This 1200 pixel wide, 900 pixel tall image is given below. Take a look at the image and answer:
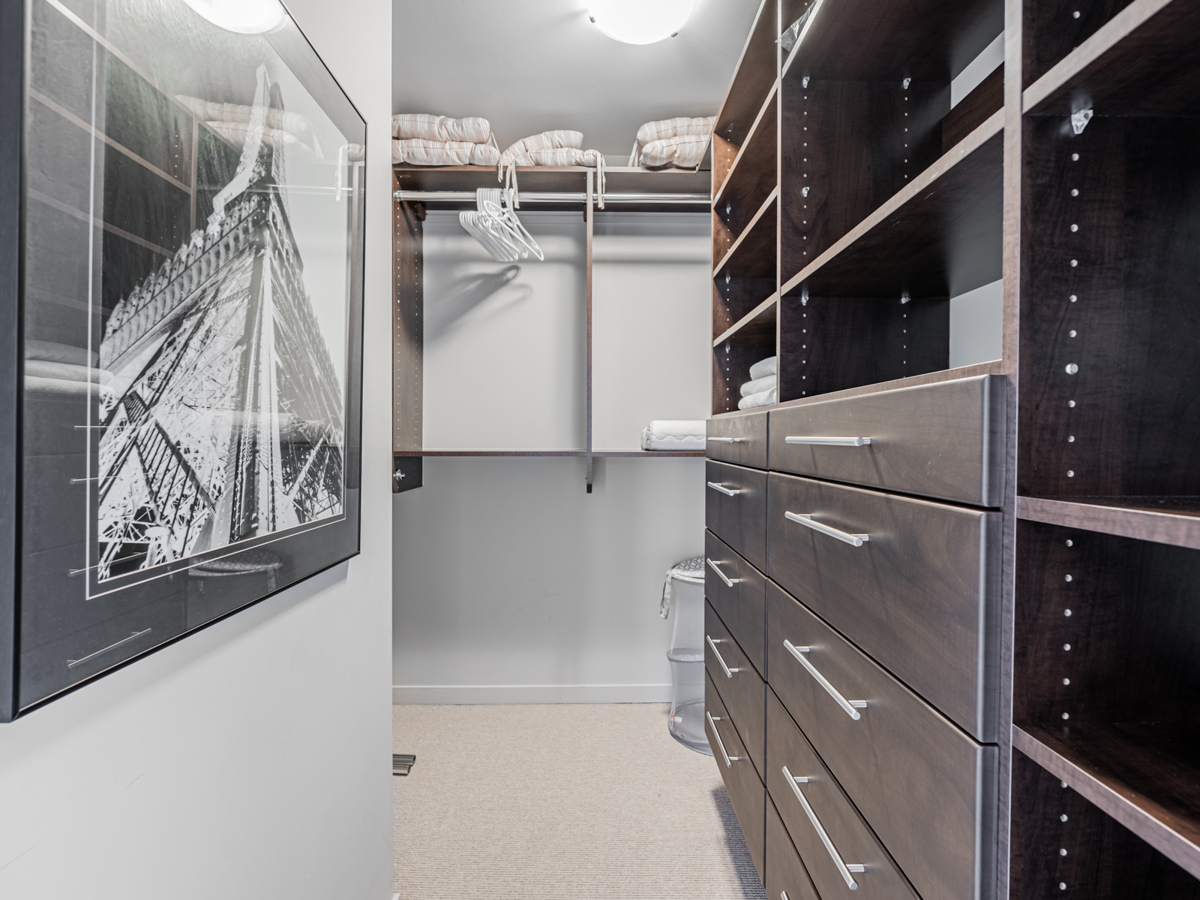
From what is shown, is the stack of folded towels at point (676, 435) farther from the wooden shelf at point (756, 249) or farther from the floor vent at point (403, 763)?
the floor vent at point (403, 763)

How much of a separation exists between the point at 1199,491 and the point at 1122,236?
0.88 feet

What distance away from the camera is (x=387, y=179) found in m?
1.45

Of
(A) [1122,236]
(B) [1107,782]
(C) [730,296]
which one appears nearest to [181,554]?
(B) [1107,782]

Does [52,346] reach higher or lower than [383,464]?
higher

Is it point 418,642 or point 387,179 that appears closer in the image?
point 387,179

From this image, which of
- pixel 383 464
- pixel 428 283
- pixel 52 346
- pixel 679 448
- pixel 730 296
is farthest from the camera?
pixel 428 283

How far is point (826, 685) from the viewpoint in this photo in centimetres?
97

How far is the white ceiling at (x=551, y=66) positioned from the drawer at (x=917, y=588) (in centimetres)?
158

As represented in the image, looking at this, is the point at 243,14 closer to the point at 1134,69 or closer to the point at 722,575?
the point at 1134,69

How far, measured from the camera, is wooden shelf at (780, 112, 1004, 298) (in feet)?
2.56

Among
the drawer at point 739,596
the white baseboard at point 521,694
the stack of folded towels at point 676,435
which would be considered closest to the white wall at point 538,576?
the white baseboard at point 521,694

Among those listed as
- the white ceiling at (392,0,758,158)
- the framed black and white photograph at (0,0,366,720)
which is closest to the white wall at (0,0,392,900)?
the framed black and white photograph at (0,0,366,720)

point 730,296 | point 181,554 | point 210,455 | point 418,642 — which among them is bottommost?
point 418,642

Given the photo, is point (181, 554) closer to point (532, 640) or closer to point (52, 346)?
point (52, 346)
